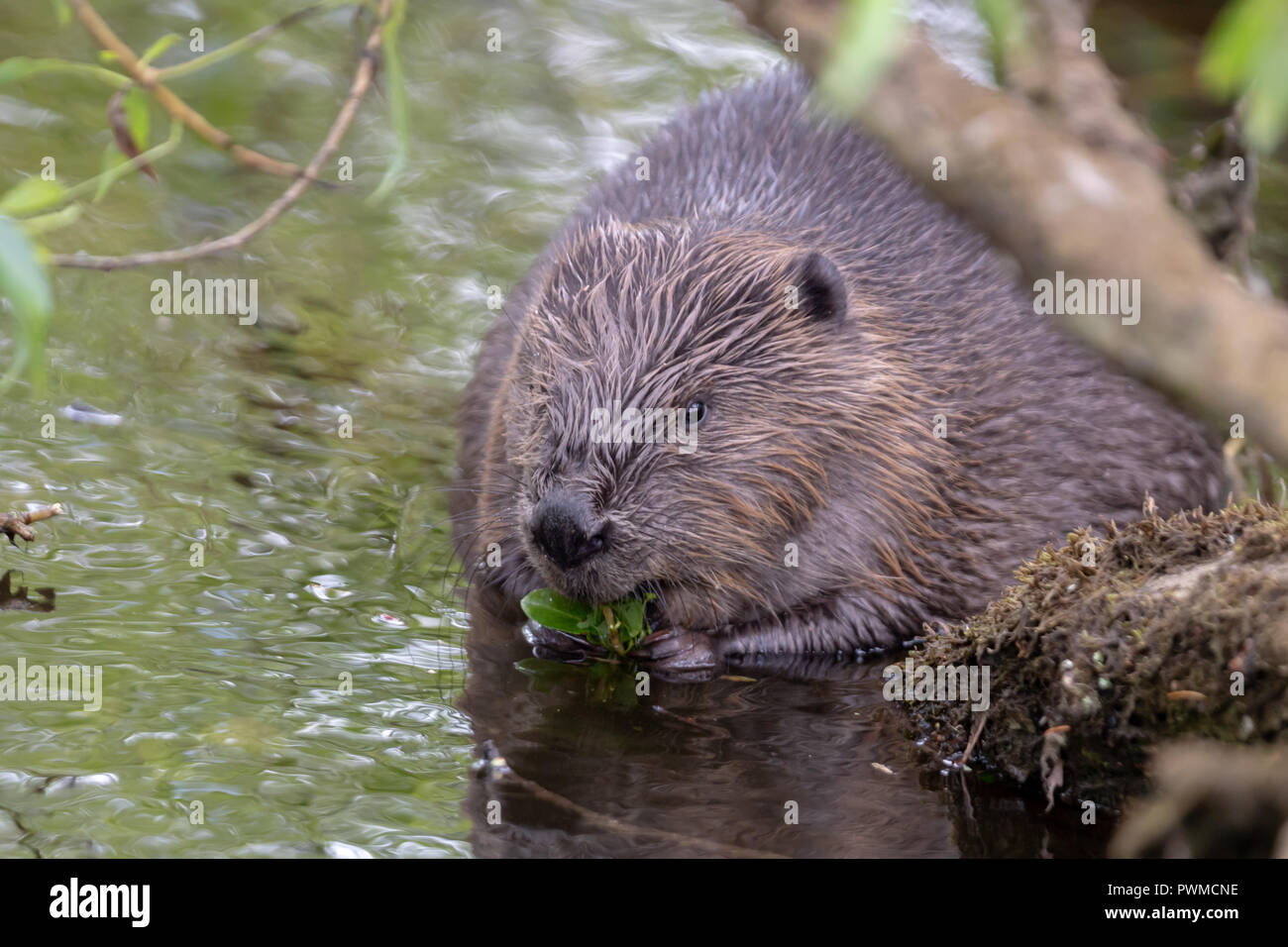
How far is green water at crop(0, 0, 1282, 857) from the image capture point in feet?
11.1

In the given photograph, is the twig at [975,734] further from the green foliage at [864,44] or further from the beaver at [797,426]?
the green foliage at [864,44]

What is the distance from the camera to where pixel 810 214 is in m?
5.06

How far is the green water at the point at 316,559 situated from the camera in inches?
133

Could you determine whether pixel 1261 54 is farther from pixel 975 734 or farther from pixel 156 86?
pixel 975 734

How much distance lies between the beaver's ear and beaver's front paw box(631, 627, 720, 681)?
1026 millimetres

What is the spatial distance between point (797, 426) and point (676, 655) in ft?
2.47

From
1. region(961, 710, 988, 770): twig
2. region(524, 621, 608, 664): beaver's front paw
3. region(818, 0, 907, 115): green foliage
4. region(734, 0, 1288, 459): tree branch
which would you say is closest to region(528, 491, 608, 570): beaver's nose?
region(524, 621, 608, 664): beaver's front paw

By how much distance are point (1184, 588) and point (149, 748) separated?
2342 millimetres

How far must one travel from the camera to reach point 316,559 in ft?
15.5

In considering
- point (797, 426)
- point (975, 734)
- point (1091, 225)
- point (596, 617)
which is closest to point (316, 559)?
point (596, 617)

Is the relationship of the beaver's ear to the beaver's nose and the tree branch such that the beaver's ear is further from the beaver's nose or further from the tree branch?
the tree branch

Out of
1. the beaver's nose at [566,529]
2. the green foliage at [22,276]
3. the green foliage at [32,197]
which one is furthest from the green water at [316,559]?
the green foliage at [22,276]

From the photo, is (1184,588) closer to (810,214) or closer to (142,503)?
(810,214)
